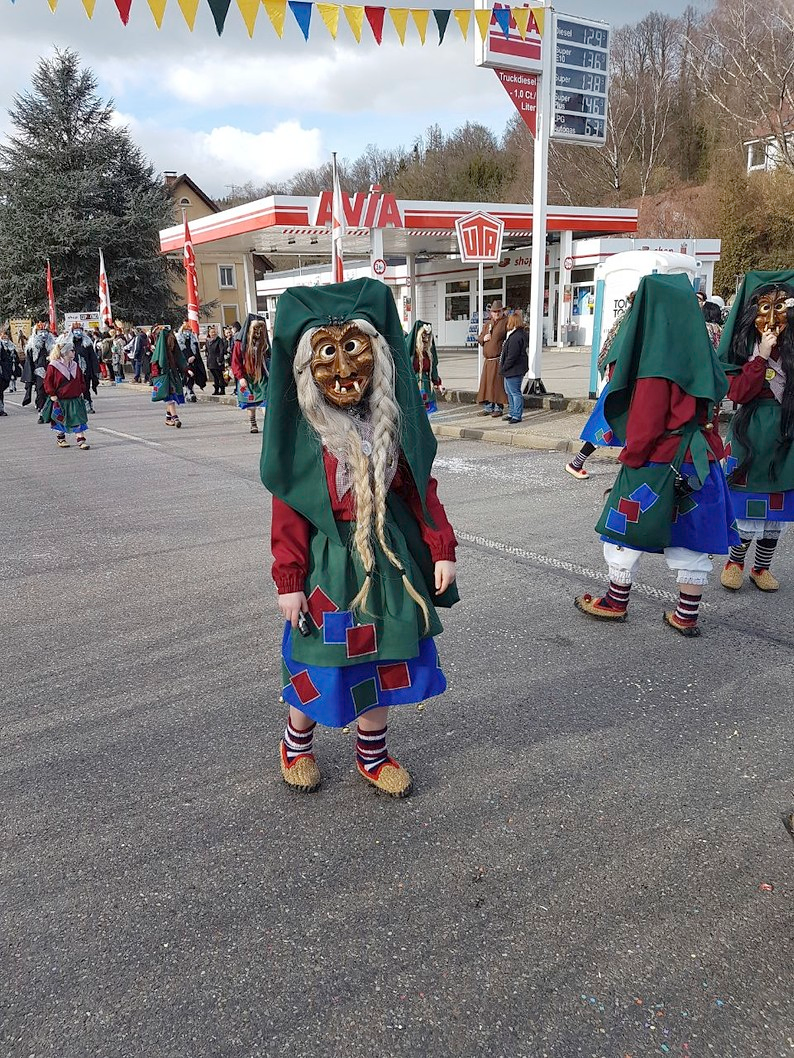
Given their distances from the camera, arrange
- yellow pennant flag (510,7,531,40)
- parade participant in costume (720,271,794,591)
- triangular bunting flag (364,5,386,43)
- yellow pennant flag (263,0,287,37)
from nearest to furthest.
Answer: parade participant in costume (720,271,794,591), yellow pennant flag (263,0,287,37), triangular bunting flag (364,5,386,43), yellow pennant flag (510,7,531,40)

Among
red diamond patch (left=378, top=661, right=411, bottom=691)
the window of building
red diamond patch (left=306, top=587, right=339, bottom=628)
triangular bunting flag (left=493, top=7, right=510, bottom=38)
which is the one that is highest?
the window of building

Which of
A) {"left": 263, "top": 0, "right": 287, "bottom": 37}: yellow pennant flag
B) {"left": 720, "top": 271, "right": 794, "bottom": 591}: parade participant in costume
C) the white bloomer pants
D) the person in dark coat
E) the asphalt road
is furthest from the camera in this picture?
the person in dark coat

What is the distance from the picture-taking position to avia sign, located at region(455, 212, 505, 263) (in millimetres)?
12615

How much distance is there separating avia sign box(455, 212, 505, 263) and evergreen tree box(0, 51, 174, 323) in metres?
26.5

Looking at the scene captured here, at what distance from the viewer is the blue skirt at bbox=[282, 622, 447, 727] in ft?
8.45

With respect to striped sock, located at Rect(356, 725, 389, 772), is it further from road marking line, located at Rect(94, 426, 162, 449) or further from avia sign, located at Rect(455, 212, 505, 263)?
avia sign, located at Rect(455, 212, 505, 263)

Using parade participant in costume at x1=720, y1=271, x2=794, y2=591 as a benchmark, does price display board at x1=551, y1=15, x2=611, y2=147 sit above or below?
above

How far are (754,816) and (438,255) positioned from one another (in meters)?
31.4

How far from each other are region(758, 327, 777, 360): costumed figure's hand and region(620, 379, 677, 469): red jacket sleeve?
987 mm

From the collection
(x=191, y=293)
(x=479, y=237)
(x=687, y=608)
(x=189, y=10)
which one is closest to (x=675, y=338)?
(x=687, y=608)

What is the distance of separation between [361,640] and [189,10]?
7223mm

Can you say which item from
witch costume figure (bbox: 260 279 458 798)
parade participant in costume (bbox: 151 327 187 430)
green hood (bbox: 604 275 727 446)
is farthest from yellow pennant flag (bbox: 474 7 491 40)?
witch costume figure (bbox: 260 279 458 798)

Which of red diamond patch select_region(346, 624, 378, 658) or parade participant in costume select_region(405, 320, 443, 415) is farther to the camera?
parade participant in costume select_region(405, 320, 443, 415)

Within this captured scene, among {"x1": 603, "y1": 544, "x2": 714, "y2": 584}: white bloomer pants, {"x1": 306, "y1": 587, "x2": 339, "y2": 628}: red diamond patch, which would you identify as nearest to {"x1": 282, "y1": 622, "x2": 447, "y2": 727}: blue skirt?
{"x1": 306, "y1": 587, "x2": 339, "y2": 628}: red diamond patch
